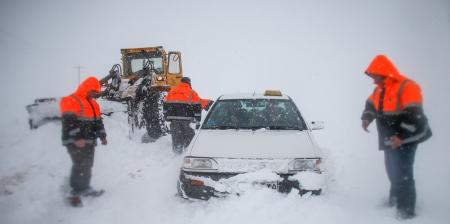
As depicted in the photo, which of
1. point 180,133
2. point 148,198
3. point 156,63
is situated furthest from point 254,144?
point 156,63

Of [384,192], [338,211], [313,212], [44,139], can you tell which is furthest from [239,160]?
[44,139]

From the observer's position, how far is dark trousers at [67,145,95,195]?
13.7 ft

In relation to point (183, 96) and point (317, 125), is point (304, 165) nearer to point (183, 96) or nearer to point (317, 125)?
point (317, 125)

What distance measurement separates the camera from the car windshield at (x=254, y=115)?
4871 mm

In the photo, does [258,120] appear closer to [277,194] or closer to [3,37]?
[277,194]

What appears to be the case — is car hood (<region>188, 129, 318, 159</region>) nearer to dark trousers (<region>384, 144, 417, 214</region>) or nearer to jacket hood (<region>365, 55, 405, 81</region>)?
dark trousers (<region>384, 144, 417, 214</region>)

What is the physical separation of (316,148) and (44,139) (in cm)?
408

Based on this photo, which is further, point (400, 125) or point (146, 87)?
point (146, 87)

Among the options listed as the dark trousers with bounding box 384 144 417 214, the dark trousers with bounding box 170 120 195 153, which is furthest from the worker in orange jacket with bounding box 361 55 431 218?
the dark trousers with bounding box 170 120 195 153

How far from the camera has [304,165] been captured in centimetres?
385

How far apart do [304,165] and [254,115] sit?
4.80ft

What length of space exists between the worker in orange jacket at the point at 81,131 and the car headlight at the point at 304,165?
2.47m

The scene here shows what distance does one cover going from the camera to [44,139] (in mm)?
5348

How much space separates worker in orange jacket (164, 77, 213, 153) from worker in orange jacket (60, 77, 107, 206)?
2.34m
